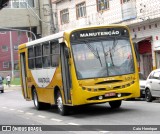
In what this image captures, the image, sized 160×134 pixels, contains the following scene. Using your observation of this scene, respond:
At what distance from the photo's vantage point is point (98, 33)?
610 inches

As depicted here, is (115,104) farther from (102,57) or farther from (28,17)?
(28,17)

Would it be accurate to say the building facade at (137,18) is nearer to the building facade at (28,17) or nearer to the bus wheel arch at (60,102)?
the building facade at (28,17)

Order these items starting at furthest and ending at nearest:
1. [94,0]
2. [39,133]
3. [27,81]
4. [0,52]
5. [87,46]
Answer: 1. [0,52]
2. [94,0]
3. [27,81]
4. [87,46]
5. [39,133]

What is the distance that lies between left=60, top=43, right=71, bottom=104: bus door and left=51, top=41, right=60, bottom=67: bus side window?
371 millimetres

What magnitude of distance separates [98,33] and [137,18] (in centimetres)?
1549

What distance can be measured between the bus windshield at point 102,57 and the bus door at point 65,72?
0.47m

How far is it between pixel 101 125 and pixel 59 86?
3.66 meters

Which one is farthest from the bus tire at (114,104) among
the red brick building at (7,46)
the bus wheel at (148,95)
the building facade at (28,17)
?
the red brick building at (7,46)

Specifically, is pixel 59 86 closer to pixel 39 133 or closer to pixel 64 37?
pixel 64 37

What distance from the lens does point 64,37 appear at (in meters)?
15.4

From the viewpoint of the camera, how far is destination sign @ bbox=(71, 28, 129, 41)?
15344mm

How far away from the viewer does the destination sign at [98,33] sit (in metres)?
15.3

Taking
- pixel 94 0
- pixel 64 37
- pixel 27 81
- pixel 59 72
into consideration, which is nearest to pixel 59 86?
pixel 59 72

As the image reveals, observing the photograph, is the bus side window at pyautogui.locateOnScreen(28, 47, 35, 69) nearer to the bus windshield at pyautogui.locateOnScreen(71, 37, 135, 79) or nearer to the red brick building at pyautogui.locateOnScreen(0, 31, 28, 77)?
the bus windshield at pyautogui.locateOnScreen(71, 37, 135, 79)
